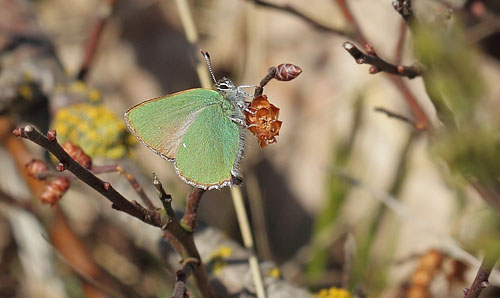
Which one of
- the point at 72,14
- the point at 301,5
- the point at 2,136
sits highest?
the point at 72,14

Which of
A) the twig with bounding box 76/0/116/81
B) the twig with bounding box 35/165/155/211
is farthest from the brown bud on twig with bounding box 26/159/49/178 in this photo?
the twig with bounding box 76/0/116/81

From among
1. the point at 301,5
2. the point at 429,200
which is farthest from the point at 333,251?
the point at 301,5

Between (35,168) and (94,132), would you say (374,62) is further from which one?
(94,132)

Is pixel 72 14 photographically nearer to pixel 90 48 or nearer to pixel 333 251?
pixel 90 48

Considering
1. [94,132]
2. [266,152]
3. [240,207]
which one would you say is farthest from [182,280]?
[266,152]

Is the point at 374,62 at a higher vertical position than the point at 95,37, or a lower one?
lower

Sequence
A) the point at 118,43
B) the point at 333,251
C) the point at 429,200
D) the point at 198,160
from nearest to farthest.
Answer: the point at 198,160, the point at 429,200, the point at 333,251, the point at 118,43
